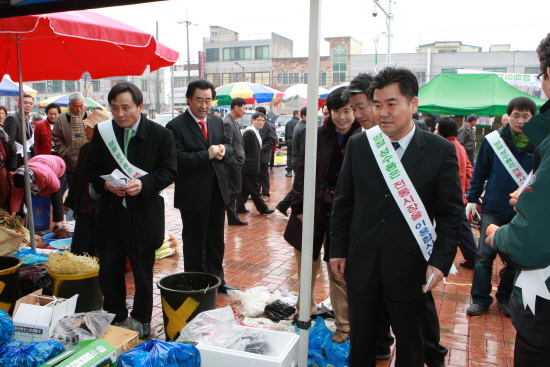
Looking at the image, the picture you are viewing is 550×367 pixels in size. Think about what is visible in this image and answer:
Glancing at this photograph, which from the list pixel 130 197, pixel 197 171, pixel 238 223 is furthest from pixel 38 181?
pixel 238 223

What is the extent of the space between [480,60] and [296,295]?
1614 inches

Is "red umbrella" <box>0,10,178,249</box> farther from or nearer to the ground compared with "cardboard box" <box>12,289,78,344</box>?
farther from the ground

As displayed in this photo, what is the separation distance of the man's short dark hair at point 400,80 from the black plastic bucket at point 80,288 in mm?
2774

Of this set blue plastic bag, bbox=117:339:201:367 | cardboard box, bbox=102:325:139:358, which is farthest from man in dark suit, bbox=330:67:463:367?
cardboard box, bbox=102:325:139:358

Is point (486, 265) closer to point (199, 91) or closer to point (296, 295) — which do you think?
point (296, 295)

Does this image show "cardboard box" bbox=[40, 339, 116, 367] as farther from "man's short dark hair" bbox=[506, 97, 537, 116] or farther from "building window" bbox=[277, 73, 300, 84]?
"building window" bbox=[277, 73, 300, 84]

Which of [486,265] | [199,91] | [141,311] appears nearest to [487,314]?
[486,265]

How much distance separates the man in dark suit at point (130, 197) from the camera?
3.40 meters

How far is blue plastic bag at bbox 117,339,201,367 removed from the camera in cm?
215

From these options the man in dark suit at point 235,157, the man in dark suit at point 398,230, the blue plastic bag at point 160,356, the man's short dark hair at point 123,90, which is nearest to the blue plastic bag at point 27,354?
the blue plastic bag at point 160,356

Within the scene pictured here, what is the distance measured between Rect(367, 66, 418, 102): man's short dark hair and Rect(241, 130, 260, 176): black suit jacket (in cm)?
620

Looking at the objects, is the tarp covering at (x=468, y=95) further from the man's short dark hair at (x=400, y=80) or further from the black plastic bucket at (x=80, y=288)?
the black plastic bucket at (x=80, y=288)

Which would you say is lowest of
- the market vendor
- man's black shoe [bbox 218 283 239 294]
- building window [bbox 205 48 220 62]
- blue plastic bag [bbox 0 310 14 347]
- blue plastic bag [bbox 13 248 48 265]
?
man's black shoe [bbox 218 283 239 294]

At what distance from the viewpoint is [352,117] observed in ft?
10.8
